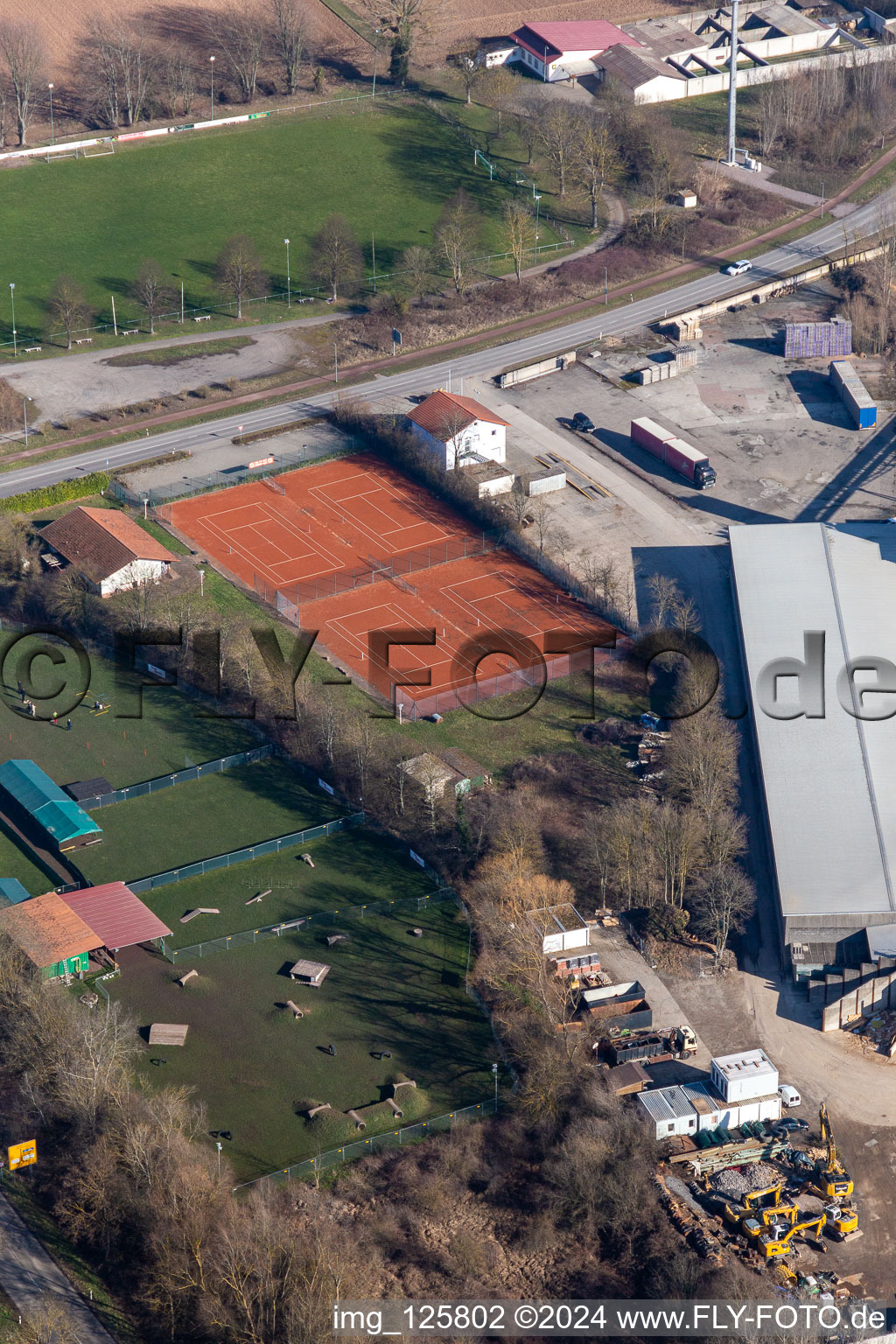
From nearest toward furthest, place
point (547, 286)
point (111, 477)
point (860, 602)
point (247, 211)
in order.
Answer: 1. point (860, 602)
2. point (111, 477)
3. point (547, 286)
4. point (247, 211)

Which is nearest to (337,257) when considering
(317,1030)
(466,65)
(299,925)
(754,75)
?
(466,65)

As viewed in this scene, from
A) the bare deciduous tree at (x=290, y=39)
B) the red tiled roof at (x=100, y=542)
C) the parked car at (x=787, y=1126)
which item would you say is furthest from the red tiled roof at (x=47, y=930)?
the bare deciduous tree at (x=290, y=39)

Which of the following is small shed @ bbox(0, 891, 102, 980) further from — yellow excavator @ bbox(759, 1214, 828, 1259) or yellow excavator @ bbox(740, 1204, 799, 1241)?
yellow excavator @ bbox(759, 1214, 828, 1259)

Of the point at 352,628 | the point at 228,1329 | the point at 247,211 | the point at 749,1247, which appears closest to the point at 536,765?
the point at 352,628

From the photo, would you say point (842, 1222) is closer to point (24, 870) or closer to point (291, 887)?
point (291, 887)

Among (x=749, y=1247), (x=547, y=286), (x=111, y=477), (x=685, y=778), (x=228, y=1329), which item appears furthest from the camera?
(x=547, y=286)

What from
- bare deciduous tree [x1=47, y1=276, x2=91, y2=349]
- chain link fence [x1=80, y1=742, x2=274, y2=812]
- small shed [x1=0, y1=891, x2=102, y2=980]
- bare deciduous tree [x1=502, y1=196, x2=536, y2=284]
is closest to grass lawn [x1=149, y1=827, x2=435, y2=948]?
small shed [x1=0, y1=891, x2=102, y2=980]

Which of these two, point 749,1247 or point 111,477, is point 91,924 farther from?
point 111,477
